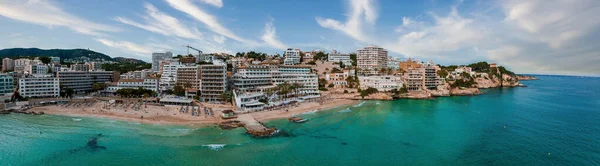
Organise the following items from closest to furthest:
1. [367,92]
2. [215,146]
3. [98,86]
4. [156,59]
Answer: [215,146]
[98,86]
[367,92]
[156,59]

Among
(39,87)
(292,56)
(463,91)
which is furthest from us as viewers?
(292,56)

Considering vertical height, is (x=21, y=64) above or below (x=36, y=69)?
above

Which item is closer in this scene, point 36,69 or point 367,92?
point 367,92

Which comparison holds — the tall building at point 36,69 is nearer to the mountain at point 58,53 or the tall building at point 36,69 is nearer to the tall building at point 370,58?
the tall building at point 370,58

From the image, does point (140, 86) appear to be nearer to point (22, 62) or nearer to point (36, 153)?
point (36, 153)

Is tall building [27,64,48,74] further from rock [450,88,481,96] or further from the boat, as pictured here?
rock [450,88,481,96]

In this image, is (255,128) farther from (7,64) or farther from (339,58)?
(7,64)

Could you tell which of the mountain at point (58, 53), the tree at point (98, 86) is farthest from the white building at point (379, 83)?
the mountain at point (58, 53)

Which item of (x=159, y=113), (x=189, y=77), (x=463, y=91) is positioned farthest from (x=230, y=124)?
(x=463, y=91)
